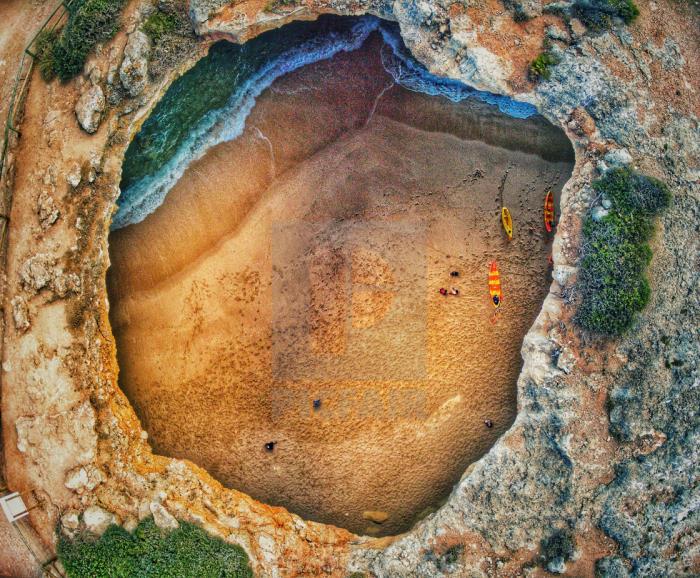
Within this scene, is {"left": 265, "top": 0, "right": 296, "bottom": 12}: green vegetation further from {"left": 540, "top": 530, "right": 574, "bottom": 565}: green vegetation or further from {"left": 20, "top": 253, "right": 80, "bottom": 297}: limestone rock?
{"left": 540, "top": 530, "right": 574, "bottom": 565}: green vegetation

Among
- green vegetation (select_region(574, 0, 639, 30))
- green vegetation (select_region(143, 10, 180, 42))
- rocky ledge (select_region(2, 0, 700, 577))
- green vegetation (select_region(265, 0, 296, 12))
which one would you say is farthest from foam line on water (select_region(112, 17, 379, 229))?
green vegetation (select_region(574, 0, 639, 30))

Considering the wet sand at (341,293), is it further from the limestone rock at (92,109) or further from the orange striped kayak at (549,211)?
the limestone rock at (92,109)

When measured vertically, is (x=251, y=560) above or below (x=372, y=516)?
above

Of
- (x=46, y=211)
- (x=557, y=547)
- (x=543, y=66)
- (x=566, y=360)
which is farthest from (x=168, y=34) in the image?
(x=557, y=547)

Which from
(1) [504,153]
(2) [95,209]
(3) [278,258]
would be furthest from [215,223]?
(1) [504,153]

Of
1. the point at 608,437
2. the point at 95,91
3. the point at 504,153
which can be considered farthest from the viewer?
the point at 504,153

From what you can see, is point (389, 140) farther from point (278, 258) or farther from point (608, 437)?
point (608, 437)
